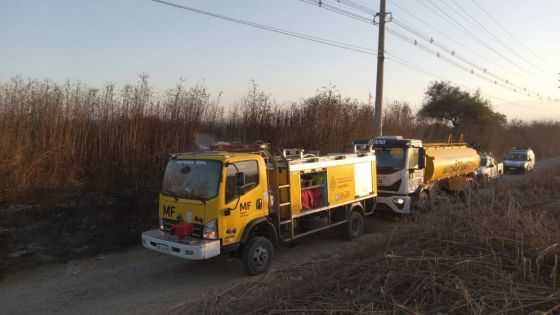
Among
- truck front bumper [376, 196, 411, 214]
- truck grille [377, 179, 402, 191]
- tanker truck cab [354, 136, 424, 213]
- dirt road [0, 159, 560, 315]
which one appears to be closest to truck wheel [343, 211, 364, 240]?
dirt road [0, 159, 560, 315]

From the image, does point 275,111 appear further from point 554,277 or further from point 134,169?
point 554,277

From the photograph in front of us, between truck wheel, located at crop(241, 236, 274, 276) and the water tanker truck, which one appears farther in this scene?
the water tanker truck

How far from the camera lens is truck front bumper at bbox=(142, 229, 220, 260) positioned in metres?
6.98

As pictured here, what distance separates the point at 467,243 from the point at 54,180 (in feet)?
35.5

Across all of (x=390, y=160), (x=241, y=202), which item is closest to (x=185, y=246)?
(x=241, y=202)

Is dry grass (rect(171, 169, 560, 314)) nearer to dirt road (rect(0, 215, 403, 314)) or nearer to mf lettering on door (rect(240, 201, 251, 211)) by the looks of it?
dirt road (rect(0, 215, 403, 314))

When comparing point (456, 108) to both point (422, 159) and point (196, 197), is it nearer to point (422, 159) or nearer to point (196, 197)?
point (422, 159)

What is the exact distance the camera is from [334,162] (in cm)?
991

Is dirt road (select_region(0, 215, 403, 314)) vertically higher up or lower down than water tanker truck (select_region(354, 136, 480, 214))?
lower down

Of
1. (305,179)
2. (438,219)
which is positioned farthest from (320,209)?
(438,219)

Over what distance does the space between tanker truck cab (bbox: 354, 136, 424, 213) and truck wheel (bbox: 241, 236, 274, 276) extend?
529 centimetres

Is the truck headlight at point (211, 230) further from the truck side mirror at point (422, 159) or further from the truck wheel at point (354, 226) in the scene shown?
the truck side mirror at point (422, 159)

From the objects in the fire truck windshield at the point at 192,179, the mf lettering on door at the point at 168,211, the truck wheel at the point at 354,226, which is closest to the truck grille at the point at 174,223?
the mf lettering on door at the point at 168,211

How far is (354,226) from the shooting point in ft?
35.6
